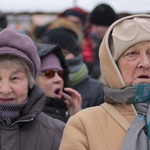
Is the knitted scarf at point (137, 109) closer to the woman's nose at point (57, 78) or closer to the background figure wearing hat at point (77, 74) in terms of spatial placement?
the woman's nose at point (57, 78)

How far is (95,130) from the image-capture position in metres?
3.23

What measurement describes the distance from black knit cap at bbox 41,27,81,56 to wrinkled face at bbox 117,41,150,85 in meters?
2.16

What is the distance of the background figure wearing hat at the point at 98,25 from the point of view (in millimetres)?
6422

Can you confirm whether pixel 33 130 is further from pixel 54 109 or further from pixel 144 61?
pixel 54 109

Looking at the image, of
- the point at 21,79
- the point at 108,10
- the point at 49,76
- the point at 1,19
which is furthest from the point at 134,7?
the point at 21,79

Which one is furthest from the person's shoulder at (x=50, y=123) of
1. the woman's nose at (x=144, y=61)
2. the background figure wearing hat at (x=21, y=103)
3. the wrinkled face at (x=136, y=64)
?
the woman's nose at (x=144, y=61)

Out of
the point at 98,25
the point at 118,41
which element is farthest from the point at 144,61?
the point at 98,25

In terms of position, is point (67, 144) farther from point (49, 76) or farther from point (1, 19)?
point (1, 19)

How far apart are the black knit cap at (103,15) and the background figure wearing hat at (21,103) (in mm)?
3439

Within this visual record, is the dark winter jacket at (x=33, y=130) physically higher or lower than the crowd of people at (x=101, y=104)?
A: lower

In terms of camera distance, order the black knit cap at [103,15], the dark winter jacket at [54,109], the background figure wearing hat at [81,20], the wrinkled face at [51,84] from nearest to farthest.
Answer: the dark winter jacket at [54,109]
the wrinkled face at [51,84]
the black knit cap at [103,15]
the background figure wearing hat at [81,20]

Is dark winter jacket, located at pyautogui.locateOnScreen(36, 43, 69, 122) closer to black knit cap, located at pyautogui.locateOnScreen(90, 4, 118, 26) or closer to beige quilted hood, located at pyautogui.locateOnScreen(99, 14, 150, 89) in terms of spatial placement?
beige quilted hood, located at pyautogui.locateOnScreen(99, 14, 150, 89)

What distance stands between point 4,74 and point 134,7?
4523 mm

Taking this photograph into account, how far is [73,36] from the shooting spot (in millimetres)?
5801
